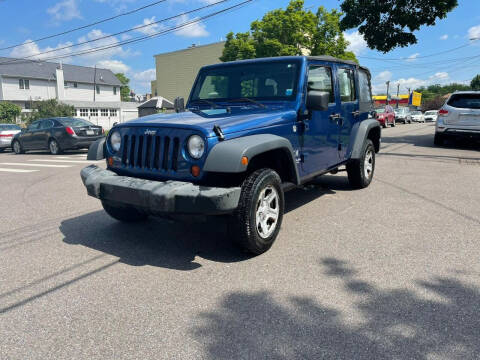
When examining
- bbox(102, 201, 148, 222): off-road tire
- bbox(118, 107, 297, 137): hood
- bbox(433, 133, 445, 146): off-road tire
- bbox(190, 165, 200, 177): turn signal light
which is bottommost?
bbox(102, 201, 148, 222): off-road tire

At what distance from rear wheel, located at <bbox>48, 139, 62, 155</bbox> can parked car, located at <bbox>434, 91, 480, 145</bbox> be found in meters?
13.4

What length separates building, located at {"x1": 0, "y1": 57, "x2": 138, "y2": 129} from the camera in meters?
48.3

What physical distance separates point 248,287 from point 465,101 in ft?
40.6

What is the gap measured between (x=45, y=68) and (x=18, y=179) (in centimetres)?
5125

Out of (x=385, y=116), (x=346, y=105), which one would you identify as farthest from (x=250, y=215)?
(x=385, y=116)

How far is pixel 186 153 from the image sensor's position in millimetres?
3643

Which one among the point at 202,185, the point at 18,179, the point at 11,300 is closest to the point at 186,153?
the point at 202,185

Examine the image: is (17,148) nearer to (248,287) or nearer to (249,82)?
(249,82)

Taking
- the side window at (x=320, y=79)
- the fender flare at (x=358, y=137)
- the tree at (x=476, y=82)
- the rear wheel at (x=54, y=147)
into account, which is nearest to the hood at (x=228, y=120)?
the side window at (x=320, y=79)

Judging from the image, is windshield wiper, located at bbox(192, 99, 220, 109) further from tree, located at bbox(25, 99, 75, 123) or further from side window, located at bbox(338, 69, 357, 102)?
tree, located at bbox(25, 99, 75, 123)

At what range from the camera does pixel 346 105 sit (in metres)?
5.87

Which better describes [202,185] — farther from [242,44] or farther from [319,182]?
[242,44]

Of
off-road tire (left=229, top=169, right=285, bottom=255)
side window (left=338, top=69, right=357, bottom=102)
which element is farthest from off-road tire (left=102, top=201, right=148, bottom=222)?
side window (left=338, top=69, right=357, bottom=102)

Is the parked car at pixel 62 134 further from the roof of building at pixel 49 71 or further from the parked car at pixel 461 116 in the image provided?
the roof of building at pixel 49 71
